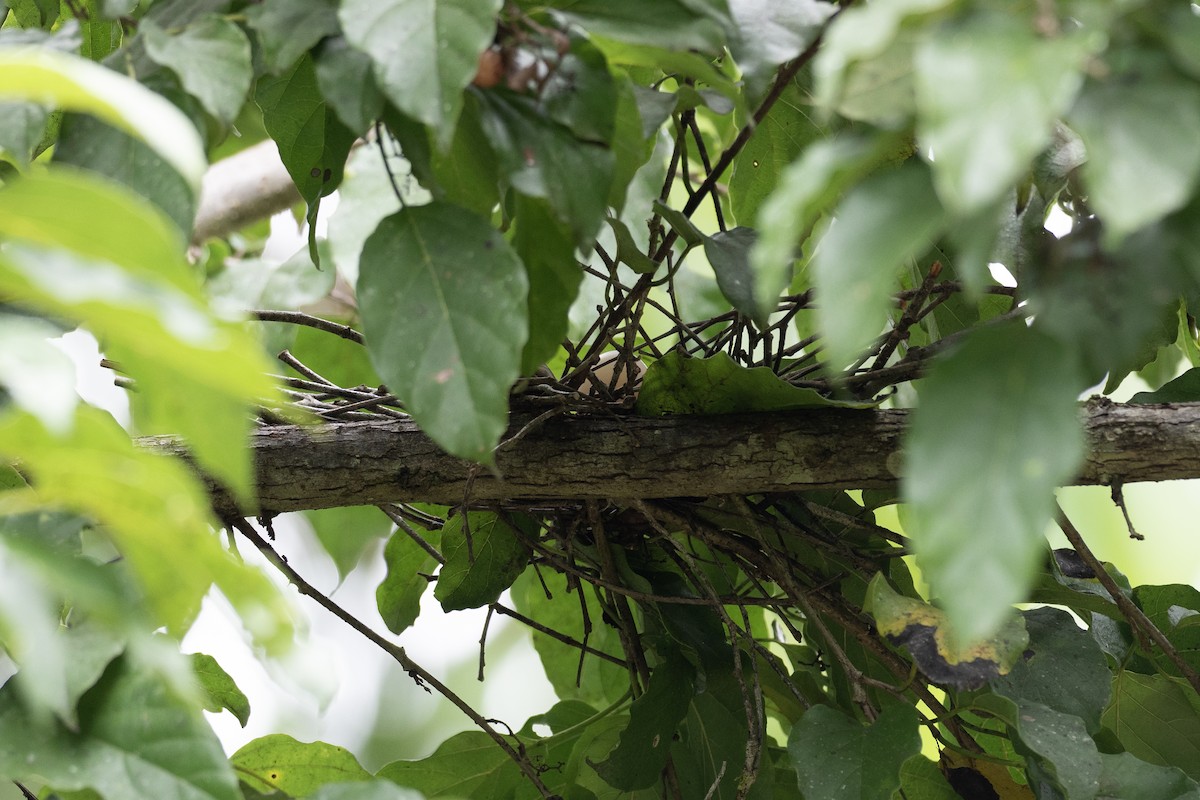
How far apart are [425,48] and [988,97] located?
21 cm

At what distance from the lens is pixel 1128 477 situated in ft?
1.76

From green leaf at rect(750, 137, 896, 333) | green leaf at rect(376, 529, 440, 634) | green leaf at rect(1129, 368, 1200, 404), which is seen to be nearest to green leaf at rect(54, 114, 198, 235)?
green leaf at rect(750, 137, 896, 333)

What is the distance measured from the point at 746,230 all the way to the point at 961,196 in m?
0.34

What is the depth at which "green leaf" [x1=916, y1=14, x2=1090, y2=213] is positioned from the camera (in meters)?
0.28

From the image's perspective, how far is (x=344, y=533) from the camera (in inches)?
44.5

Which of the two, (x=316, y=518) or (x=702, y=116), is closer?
(x=316, y=518)

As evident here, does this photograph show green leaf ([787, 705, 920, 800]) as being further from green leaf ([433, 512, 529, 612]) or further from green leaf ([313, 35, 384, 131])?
green leaf ([313, 35, 384, 131])

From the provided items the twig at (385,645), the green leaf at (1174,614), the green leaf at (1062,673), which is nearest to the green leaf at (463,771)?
the twig at (385,645)

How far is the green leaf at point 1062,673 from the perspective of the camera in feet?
1.95

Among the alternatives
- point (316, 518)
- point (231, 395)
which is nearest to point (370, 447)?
point (231, 395)

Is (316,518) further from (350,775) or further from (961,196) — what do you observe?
(961,196)

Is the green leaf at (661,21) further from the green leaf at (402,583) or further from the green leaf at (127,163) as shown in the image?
the green leaf at (402,583)

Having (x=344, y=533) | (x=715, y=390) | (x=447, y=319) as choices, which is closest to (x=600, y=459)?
(x=715, y=390)

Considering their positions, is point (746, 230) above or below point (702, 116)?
above
